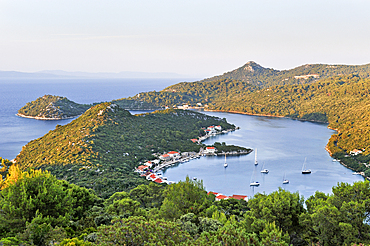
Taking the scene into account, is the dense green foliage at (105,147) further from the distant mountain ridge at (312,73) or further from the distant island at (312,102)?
the distant mountain ridge at (312,73)

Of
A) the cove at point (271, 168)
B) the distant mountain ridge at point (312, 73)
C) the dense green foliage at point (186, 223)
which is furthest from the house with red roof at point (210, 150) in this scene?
the distant mountain ridge at point (312, 73)

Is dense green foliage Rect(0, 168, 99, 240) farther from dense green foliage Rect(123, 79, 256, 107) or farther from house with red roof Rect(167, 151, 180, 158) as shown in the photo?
dense green foliage Rect(123, 79, 256, 107)

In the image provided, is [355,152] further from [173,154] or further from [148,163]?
[148,163]

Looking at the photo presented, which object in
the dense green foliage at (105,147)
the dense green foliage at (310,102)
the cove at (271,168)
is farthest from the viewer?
the dense green foliage at (310,102)

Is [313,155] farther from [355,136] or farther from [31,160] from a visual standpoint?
[31,160]

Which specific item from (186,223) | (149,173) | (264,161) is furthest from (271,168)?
(186,223)
